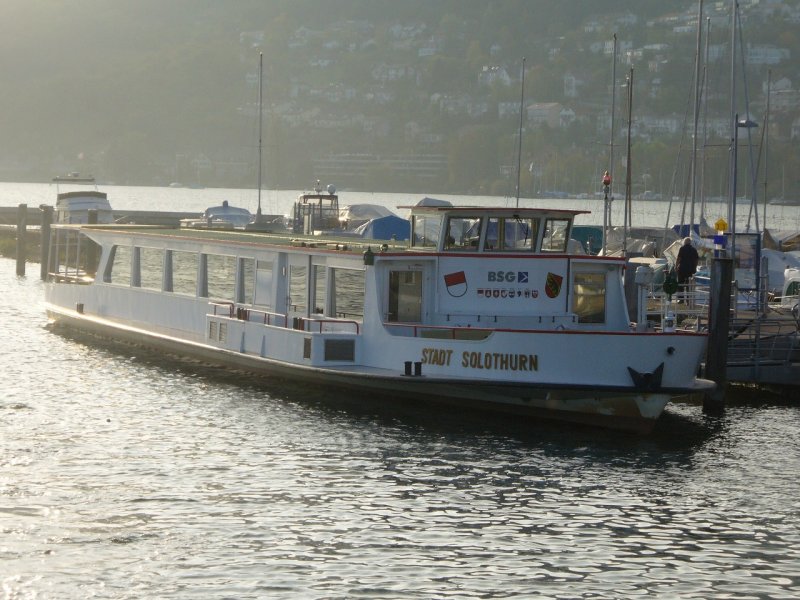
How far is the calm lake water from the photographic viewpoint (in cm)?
1622

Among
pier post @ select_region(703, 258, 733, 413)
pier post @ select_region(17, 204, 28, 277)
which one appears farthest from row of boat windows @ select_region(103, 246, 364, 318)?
pier post @ select_region(17, 204, 28, 277)

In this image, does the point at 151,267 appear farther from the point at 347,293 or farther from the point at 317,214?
the point at 317,214

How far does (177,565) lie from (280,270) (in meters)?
13.0

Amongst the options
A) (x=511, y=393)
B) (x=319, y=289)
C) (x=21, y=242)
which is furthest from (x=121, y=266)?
(x=21, y=242)

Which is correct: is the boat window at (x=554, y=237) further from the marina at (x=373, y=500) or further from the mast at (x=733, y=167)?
the mast at (x=733, y=167)

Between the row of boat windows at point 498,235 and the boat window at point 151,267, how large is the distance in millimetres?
10168

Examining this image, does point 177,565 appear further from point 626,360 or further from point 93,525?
point 626,360

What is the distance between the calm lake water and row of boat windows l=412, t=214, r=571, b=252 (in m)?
3.12

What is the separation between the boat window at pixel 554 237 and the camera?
26.0 meters

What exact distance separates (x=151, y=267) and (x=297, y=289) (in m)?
7.08

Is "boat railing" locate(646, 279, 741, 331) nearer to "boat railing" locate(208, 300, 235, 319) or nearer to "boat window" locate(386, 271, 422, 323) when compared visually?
"boat window" locate(386, 271, 422, 323)

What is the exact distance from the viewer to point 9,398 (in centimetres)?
2705

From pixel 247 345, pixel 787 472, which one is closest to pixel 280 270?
pixel 247 345

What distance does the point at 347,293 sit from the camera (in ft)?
88.7
